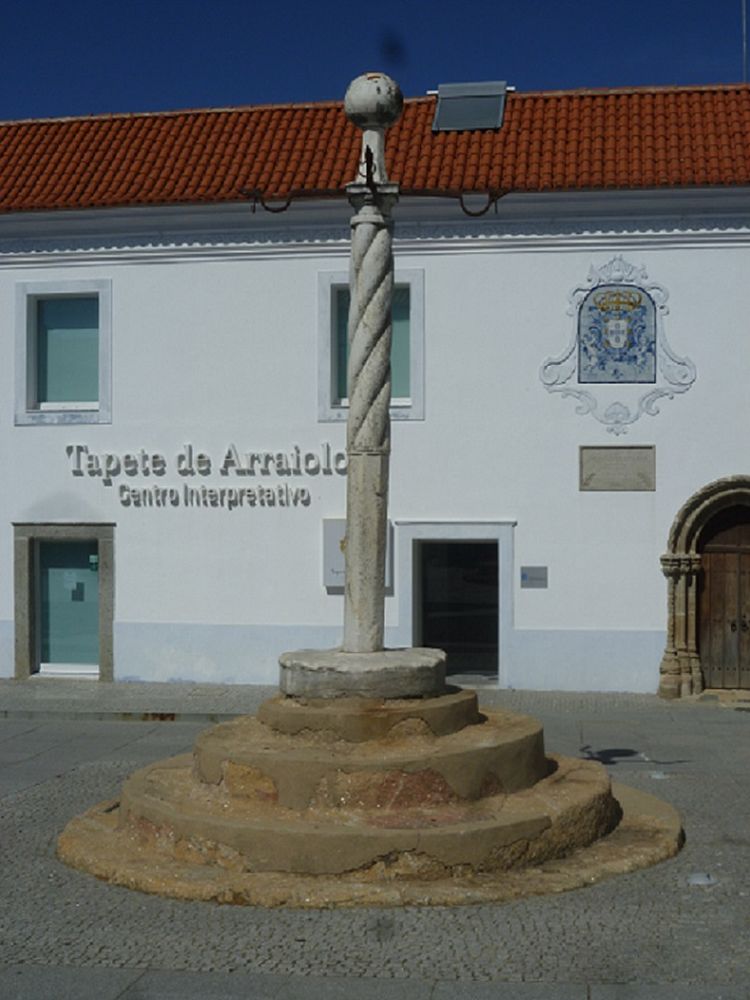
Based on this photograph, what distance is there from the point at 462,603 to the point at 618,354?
4.01 metres

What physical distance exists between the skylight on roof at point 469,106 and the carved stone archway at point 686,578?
217 inches

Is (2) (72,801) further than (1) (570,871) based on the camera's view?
Yes

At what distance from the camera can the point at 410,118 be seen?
18.2 m

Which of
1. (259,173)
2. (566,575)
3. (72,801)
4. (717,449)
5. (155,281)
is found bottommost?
(72,801)

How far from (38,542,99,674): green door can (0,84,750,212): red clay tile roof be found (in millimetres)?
4355

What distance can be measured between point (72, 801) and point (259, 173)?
951 cm

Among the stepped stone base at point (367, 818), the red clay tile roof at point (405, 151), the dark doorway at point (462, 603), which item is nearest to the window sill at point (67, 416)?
the red clay tile roof at point (405, 151)

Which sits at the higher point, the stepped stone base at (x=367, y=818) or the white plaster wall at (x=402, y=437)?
the white plaster wall at (x=402, y=437)

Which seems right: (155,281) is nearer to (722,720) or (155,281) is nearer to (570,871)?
(722,720)

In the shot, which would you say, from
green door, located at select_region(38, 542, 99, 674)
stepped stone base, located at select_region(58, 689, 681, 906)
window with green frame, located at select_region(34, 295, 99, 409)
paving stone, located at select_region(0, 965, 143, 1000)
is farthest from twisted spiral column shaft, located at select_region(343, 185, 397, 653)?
green door, located at select_region(38, 542, 99, 674)

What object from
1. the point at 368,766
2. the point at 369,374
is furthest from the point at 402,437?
the point at 368,766

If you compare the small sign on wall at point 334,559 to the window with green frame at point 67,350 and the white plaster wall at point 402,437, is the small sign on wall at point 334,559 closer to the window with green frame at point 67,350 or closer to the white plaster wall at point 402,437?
the white plaster wall at point 402,437

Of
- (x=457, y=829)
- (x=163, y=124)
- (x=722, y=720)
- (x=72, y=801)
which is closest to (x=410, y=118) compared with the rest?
(x=163, y=124)

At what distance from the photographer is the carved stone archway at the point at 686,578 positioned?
52.7 feet
